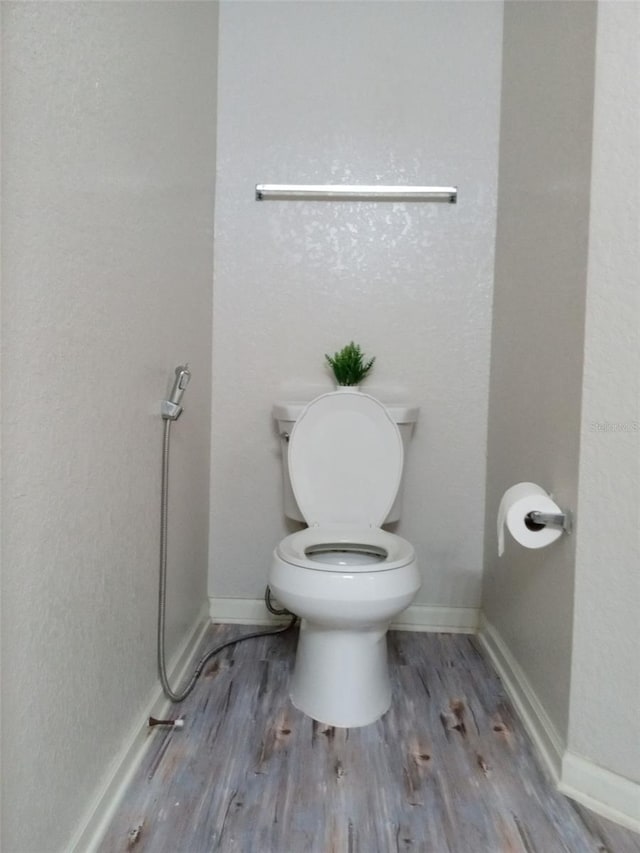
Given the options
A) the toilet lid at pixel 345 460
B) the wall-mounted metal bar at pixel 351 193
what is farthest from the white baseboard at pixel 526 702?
the wall-mounted metal bar at pixel 351 193

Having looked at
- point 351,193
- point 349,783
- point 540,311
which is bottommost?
point 349,783

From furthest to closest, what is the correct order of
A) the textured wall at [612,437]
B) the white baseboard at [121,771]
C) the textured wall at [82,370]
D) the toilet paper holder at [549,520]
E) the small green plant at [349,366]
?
the small green plant at [349,366]
the toilet paper holder at [549,520]
the textured wall at [612,437]
the white baseboard at [121,771]
the textured wall at [82,370]

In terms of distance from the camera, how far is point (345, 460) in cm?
178

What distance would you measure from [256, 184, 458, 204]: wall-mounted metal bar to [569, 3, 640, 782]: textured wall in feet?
2.54

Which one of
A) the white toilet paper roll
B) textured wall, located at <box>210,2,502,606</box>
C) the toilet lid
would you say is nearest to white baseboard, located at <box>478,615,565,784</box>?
textured wall, located at <box>210,2,502,606</box>

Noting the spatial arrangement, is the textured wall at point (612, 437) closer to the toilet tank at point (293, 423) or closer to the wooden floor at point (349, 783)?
the wooden floor at point (349, 783)

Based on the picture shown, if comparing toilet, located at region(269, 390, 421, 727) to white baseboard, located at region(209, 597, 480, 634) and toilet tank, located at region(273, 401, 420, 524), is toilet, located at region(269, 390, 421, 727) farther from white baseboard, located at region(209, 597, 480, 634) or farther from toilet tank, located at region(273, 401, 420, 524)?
white baseboard, located at region(209, 597, 480, 634)

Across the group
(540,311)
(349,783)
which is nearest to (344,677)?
(349,783)

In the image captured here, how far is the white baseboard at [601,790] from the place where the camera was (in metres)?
1.14

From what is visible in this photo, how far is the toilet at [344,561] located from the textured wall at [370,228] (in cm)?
27

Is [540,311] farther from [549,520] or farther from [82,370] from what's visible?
[82,370]

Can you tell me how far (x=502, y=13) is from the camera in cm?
192

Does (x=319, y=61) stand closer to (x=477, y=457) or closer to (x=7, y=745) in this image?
(x=477, y=457)

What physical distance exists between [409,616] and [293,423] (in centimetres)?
81
